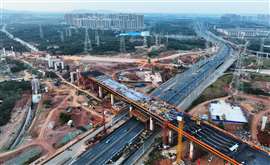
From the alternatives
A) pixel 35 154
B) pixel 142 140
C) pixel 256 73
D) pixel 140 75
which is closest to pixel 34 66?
pixel 140 75

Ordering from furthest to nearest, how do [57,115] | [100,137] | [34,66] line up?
1. [34,66]
2. [57,115]
3. [100,137]

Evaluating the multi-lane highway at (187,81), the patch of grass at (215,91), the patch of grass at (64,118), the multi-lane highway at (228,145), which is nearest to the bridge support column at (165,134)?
the multi-lane highway at (228,145)

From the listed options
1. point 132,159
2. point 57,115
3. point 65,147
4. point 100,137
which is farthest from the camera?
point 57,115

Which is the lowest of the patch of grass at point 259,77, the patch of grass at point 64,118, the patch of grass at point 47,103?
the patch of grass at point 64,118

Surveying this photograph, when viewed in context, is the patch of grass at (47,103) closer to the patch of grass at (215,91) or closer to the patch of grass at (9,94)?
the patch of grass at (9,94)

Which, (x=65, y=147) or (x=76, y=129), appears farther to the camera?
(x=76, y=129)

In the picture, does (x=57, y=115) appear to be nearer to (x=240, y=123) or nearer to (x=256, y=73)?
(x=240, y=123)
